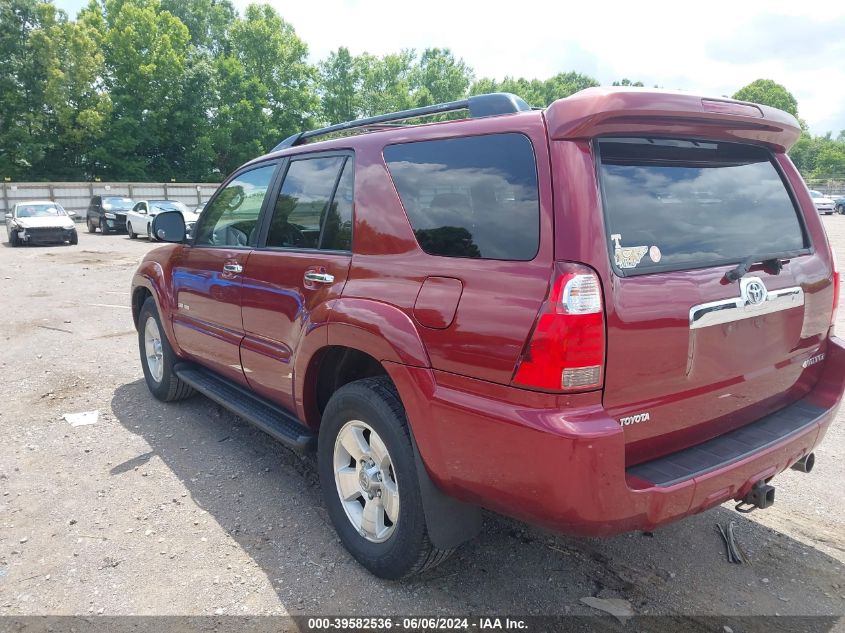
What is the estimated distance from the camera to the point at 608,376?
2.06m

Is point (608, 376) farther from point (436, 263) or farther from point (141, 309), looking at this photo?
point (141, 309)

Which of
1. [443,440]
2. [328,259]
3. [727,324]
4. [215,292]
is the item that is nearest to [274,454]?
[215,292]

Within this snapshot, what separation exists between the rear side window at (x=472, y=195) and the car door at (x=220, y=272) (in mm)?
1447

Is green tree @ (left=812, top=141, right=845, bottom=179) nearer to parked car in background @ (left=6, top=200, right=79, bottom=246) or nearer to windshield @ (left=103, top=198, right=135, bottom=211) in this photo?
windshield @ (left=103, top=198, right=135, bottom=211)

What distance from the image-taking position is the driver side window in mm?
3809

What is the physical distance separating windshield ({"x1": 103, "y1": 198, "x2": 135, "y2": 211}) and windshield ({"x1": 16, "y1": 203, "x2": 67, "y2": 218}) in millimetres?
3938

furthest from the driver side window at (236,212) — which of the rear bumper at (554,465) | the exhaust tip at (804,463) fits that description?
the exhaust tip at (804,463)

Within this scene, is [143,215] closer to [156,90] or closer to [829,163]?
[156,90]

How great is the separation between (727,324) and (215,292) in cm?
307

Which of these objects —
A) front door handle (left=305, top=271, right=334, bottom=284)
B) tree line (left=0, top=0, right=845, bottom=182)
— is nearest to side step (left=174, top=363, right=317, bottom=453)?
front door handle (left=305, top=271, right=334, bottom=284)

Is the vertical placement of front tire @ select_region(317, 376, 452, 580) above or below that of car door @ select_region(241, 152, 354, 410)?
below

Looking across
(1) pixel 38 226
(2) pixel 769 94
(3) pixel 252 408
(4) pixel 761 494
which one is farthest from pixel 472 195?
(2) pixel 769 94

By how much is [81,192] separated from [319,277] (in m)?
38.1

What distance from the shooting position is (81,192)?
3509 centimetres
